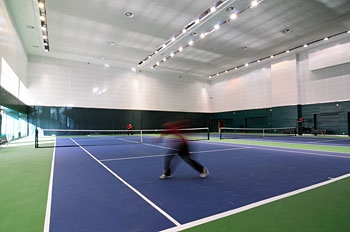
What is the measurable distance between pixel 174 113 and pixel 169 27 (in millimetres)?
15202

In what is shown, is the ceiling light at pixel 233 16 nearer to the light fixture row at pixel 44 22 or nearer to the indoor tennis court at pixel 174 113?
the indoor tennis court at pixel 174 113

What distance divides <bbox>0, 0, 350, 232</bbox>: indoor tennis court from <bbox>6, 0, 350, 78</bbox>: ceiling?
0.12 meters

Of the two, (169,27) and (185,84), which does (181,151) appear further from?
(185,84)

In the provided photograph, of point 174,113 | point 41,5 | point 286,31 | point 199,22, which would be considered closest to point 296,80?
point 286,31

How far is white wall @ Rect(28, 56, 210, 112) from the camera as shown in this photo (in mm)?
22141

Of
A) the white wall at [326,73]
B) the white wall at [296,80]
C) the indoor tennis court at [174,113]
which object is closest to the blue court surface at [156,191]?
the indoor tennis court at [174,113]

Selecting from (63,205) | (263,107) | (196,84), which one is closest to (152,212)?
(63,205)

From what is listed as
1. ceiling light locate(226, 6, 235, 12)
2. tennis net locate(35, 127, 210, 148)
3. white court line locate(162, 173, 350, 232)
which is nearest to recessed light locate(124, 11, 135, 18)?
ceiling light locate(226, 6, 235, 12)

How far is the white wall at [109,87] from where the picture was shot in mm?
22141

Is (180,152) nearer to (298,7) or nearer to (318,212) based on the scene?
(318,212)

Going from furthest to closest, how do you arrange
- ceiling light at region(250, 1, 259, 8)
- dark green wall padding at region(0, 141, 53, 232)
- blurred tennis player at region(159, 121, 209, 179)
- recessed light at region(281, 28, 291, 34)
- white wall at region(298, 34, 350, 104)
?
white wall at region(298, 34, 350, 104) < recessed light at region(281, 28, 291, 34) < ceiling light at region(250, 1, 259, 8) < blurred tennis player at region(159, 121, 209, 179) < dark green wall padding at region(0, 141, 53, 232)

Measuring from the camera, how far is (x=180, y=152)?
14.5ft

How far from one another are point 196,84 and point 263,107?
10.6 metres

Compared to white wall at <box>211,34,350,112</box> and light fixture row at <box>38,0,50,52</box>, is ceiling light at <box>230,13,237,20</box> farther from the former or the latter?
light fixture row at <box>38,0,50,52</box>
